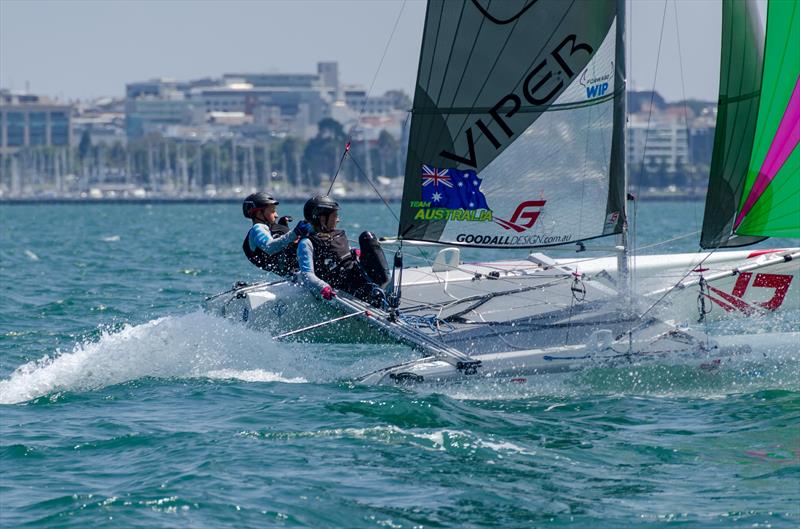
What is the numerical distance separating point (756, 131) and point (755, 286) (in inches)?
102

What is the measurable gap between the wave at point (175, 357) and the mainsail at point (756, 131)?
3221 mm

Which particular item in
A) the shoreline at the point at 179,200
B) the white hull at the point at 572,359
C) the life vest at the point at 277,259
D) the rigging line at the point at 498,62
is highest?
the rigging line at the point at 498,62

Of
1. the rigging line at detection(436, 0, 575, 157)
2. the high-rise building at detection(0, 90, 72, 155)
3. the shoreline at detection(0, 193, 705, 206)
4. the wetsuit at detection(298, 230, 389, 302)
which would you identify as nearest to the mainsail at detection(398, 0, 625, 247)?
the rigging line at detection(436, 0, 575, 157)

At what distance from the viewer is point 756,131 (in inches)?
363

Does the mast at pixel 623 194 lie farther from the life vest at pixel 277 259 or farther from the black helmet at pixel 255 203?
the black helmet at pixel 255 203

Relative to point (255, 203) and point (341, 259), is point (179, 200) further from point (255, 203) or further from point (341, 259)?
point (341, 259)

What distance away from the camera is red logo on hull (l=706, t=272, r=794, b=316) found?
1144cm

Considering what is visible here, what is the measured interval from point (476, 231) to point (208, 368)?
2206mm

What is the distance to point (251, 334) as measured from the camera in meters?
10.2

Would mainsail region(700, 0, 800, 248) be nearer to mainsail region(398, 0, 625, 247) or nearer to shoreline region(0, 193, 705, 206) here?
mainsail region(398, 0, 625, 247)

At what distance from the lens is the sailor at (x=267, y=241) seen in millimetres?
10508

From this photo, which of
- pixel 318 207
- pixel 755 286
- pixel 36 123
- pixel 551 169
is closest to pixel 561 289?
pixel 551 169

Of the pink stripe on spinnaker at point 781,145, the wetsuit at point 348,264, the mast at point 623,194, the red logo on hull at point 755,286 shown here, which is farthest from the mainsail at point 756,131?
the wetsuit at point 348,264

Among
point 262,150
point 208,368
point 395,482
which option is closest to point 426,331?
point 208,368
